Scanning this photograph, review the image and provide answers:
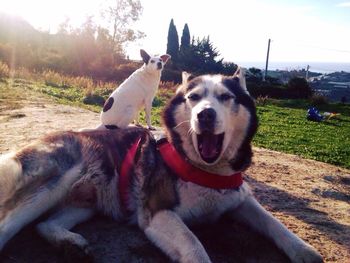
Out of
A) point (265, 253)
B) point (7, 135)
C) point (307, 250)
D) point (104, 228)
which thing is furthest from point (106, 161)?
point (7, 135)

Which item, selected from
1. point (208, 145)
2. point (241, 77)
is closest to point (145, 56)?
point (241, 77)

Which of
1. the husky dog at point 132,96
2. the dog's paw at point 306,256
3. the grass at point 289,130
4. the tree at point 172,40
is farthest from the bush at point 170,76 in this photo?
the dog's paw at point 306,256

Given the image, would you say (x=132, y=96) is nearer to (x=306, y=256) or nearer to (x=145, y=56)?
(x=145, y=56)

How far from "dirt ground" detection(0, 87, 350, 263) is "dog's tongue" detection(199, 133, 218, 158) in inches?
25.7

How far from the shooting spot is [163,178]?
124 inches

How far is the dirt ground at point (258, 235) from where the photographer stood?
9.55ft

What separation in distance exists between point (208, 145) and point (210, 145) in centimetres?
2

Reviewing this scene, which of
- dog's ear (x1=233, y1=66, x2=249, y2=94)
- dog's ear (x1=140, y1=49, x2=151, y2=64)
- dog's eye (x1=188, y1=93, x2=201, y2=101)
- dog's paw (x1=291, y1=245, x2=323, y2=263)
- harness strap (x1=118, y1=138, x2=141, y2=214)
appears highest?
dog's ear (x1=140, y1=49, x2=151, y2=64)

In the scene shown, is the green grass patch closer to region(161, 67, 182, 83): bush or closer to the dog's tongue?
the dog's tongue

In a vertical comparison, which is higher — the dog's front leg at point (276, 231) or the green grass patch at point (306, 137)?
the dog's front leg at point (276, 231)

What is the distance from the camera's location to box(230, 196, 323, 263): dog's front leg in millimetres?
2828

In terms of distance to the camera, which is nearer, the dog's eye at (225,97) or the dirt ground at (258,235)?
the dirt ground at (258,235)

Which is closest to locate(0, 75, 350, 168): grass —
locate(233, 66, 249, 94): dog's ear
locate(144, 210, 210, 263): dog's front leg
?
locate(233, 66, 249, 94): dog's ear

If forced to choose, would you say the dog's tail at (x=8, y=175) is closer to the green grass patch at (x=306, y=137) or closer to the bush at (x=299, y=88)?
the green grass patch at (x=306, y=137)
